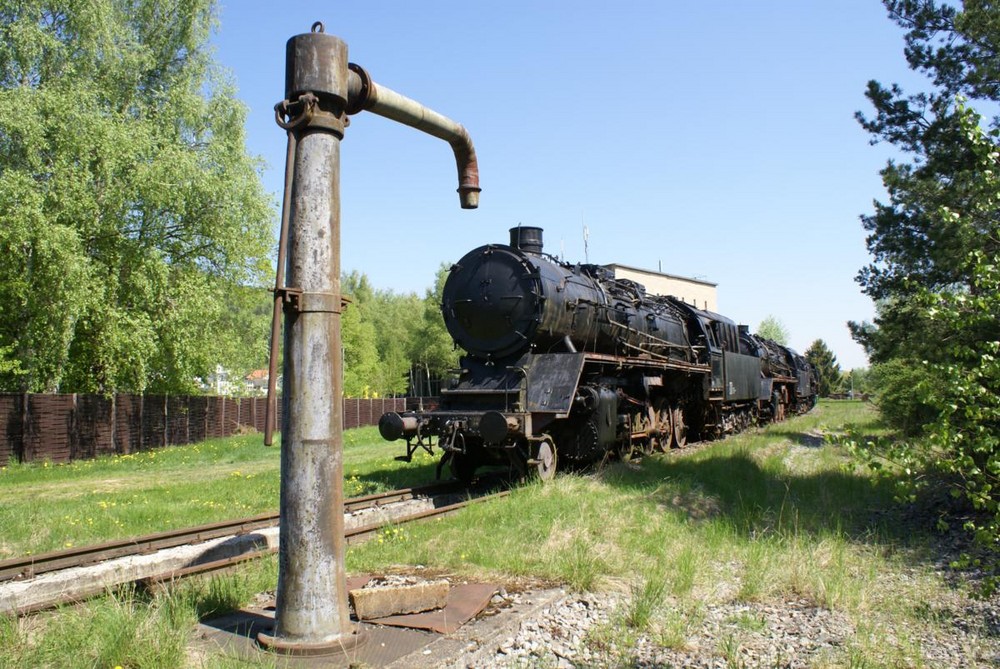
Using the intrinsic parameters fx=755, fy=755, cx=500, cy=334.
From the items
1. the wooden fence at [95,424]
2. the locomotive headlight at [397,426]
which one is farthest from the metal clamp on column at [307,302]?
the wooden fence at [95,424]

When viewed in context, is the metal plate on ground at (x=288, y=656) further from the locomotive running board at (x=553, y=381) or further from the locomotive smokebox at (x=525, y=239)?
the locomotive smokebox at (x=525, y=239)

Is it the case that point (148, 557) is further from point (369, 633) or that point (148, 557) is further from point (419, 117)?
point (419, 117)

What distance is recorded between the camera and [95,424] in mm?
20531

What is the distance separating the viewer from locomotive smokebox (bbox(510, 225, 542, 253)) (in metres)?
12.8

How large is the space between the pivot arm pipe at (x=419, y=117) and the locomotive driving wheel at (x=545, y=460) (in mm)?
5724

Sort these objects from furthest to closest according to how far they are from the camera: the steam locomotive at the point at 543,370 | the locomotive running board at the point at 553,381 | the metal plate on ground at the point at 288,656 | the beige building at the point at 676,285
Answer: the beige building at the point at 676,285, the steam locomotive at the point at 543,370, the locomotive running board at the point at 553,381, the metal plate on ground at the point at 288,656

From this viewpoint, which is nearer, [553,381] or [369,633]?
[369,633]

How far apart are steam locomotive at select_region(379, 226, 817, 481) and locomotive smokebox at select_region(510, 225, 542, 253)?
17mm

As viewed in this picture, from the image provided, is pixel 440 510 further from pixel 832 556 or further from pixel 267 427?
pixel 267 427

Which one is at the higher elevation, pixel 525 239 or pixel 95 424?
pixel 525 239

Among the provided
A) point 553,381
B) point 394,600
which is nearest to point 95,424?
point 553,381

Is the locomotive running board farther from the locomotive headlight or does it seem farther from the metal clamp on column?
the metal clamp on column

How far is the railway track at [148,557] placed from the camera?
613 cm

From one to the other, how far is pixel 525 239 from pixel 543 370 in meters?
2.55
